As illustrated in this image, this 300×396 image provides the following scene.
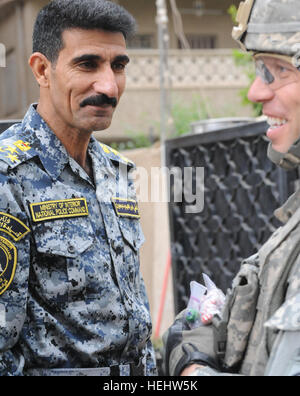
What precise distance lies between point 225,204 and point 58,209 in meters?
2.96

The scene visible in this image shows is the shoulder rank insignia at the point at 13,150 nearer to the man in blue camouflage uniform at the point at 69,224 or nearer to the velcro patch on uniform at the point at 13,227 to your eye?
the man in blue camouflage uniform at the point at 69,224

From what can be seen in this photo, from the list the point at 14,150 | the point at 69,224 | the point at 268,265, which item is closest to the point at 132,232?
the point at 69,224

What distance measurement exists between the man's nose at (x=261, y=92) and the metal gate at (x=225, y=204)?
280 centimetres

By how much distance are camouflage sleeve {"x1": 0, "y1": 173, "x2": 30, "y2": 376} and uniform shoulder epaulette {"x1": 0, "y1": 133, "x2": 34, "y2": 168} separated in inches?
3.1

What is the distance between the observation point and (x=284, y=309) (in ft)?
5.57

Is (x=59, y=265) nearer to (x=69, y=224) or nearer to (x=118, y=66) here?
(x=69, y=224)

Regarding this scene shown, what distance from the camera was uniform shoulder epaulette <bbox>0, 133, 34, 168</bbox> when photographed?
91.8 inches

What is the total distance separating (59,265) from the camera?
2367 mm

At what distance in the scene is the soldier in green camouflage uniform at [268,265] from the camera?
180cm

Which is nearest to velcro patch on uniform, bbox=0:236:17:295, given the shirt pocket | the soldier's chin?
the shirt pocket

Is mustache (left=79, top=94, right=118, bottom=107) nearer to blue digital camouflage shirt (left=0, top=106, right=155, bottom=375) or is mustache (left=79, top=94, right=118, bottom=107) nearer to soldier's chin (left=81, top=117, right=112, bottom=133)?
soldier's chin (left=81, top=117, right=112, bottom=133)
